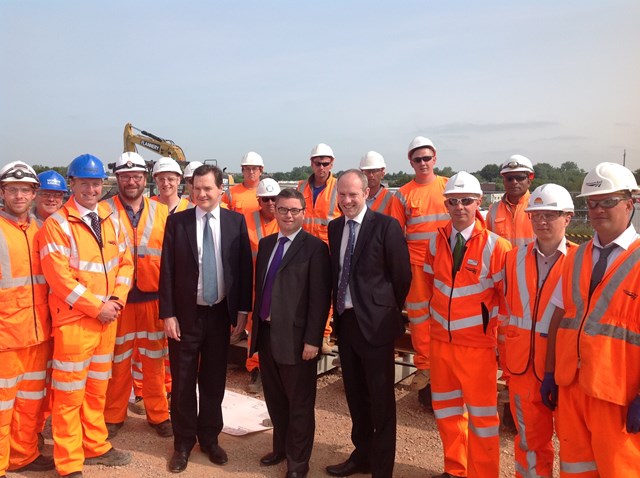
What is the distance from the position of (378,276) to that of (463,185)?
913mm

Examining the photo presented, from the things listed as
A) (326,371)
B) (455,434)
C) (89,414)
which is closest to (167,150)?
(326,371)

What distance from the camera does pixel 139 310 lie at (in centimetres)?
484

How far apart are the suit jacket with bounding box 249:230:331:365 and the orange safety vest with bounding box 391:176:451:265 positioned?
73.3 inches

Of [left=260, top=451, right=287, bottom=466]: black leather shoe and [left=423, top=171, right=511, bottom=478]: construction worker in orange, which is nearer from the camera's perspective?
[left=423, top=171, right=511, bottom=478]: construction worker in orange

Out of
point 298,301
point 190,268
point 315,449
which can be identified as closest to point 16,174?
point 190,268

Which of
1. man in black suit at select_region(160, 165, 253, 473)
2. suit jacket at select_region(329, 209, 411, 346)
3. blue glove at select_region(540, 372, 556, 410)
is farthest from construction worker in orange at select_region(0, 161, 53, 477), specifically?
blue glove at select_region(540, 372, 556, 410)

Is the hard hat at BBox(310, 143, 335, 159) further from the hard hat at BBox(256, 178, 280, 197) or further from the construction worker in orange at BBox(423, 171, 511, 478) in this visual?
the construction worker in orange at BBox(423, 171, 511, 478)

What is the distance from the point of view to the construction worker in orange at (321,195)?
6.29 meters

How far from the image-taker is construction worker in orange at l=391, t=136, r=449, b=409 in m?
5.28

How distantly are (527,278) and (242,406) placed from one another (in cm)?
340

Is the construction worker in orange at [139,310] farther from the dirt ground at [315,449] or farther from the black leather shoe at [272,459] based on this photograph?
the black leather shoe at [272,459]

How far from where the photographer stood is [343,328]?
12.9 feet

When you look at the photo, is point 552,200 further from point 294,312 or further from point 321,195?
point 321,195

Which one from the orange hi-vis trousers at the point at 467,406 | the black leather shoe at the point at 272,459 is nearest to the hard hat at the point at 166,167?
the black leather shoe at the point at 272,459
